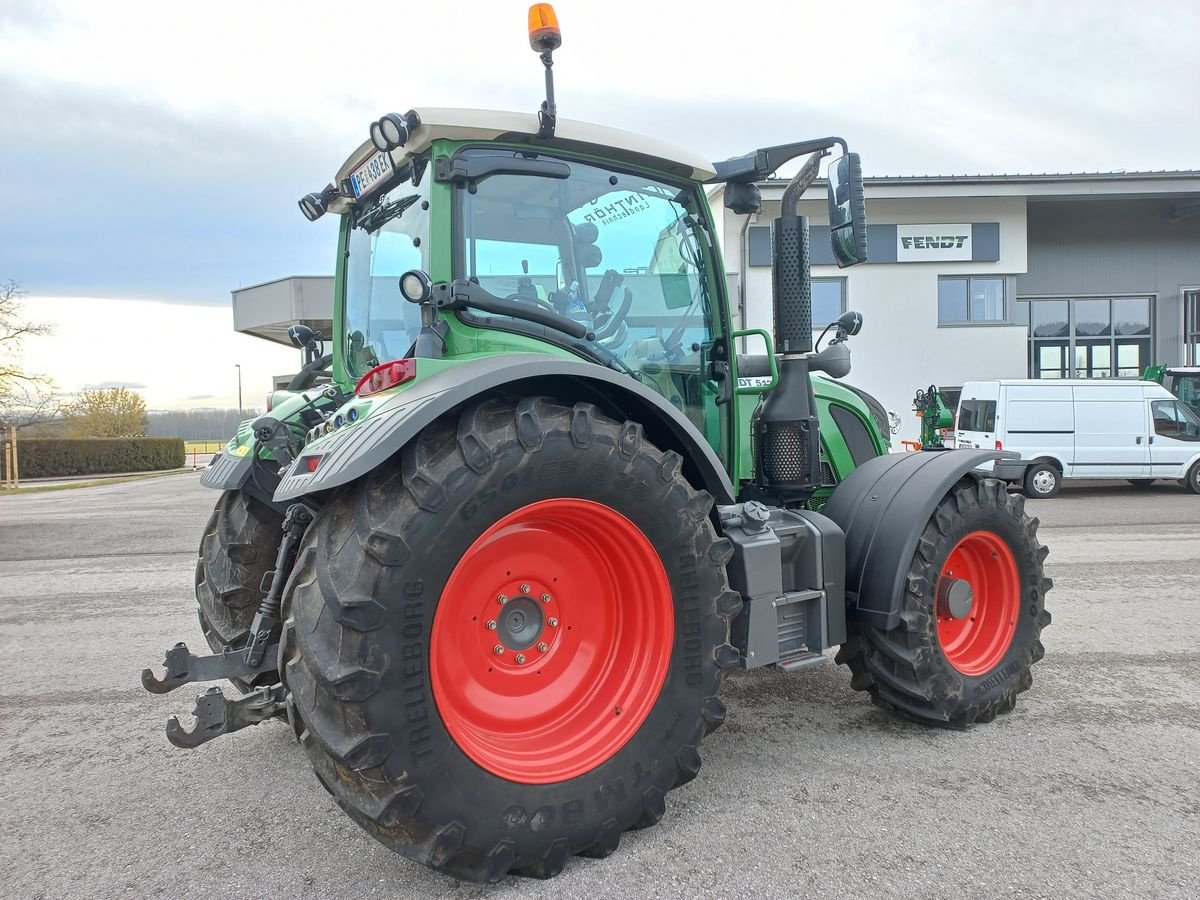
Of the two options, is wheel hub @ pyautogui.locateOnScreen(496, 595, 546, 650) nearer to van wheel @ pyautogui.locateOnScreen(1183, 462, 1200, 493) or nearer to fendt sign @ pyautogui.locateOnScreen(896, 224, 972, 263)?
van wheel @ pyautogui.locateOnScreen(1183, 462, 1200, 493)

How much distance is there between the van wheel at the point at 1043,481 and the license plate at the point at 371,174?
14.1 metres

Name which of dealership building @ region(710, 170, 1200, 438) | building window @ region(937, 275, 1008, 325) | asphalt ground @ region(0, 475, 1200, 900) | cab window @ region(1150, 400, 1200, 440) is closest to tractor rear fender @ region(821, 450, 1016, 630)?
asphalt ground @ region(0, 475, 1200, 900)

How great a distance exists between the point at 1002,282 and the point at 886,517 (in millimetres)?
20723

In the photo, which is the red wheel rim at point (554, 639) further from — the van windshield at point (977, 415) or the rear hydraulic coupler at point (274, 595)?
the van windshield at point (977, 415)

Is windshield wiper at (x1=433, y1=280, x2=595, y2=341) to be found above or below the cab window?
above

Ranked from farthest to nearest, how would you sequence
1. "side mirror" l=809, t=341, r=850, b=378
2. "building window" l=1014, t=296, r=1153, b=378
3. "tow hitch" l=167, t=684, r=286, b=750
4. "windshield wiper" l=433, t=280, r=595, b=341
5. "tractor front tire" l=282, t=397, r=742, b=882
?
"building window" l=1014, t=296, r=1153, b=378 < "side mirror" l=809, t=341, r=850, b=378 < "windshield wiper" l=433, t=280, r=595, b=341 < "tow hitch" l=167, t=684, r=286, b=750 < "tractor front tire" l=282, t=397, r=742, b=882

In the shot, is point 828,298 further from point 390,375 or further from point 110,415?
point 110,415

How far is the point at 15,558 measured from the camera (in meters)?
9.77

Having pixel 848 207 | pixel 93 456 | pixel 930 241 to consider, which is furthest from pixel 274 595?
pixel 93 456

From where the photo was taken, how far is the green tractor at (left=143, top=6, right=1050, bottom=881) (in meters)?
2.36

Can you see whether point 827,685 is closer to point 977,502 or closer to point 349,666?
point 977,502

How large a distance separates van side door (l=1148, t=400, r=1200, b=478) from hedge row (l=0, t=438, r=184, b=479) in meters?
34.9

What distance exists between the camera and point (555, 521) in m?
2.79

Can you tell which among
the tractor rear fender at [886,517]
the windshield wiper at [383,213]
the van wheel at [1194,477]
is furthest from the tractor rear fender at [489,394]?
the van wheel at [1194,477]
